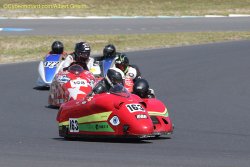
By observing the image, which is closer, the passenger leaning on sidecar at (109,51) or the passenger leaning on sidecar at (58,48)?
the passenger leaning on sidecar at (109,51)

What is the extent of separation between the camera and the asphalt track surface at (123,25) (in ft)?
107

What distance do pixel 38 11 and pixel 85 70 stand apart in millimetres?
24964

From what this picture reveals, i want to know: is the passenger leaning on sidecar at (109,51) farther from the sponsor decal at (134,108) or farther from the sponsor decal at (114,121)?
the sponsor decal at (134,108)

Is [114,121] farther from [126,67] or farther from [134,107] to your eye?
[126,67]

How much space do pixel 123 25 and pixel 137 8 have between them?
797cm

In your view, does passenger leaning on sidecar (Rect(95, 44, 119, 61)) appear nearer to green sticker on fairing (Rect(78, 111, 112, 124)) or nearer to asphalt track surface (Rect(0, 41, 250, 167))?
asphalt track surface (Rect(0, 41, 250, 167))

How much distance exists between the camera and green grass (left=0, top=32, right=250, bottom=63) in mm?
26797

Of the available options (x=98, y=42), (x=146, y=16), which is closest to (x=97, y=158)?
(x=98, y=42)

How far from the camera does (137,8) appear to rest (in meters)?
42.7

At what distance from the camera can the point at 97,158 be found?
31.2 ft

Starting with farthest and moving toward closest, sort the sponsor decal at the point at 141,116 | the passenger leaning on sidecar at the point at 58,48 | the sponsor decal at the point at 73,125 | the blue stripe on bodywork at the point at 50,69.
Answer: the passenger leaning on sidecar at the point at 58,48 → the blue stripe on bodywork at the point at 50,69 → the sponsor decal at the point at 73,125 → the sponsor decal at the point at 141,116

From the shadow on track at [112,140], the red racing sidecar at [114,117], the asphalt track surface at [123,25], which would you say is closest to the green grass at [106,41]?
the asphalt track surface at [123,25]

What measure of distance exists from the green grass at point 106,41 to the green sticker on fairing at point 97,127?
542 inches

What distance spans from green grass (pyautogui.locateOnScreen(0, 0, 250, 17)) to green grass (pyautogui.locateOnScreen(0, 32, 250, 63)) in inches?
366
